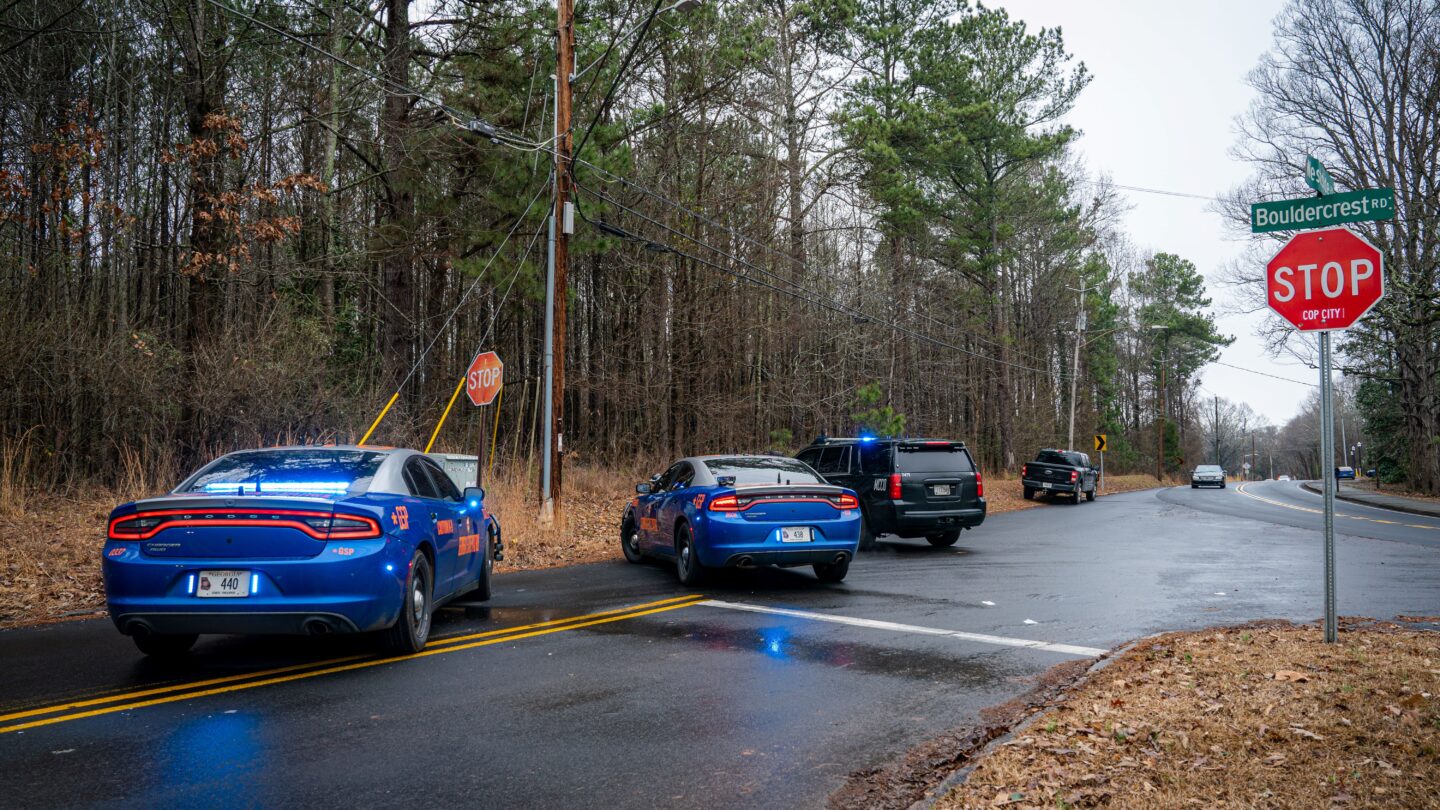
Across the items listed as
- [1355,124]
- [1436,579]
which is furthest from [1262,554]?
[1355,124]

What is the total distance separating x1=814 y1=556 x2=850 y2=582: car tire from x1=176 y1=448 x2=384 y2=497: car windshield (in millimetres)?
5882

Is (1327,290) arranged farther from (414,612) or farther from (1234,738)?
(414,612)

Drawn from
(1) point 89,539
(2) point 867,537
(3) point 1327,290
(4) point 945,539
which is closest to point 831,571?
(2) point 867,537

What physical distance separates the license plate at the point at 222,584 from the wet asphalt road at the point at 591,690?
581mm

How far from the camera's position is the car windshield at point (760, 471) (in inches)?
430

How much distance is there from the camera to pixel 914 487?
52.2ft

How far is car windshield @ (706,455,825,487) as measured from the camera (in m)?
10.9

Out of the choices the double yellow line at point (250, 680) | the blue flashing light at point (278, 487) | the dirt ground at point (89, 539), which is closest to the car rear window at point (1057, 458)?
the dirt ground at point (89, 539)

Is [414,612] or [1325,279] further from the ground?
[1325,279]

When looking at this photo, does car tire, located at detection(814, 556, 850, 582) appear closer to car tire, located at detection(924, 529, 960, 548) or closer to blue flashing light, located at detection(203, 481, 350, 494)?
car tire, located at detection(924, 529, 960, 548)

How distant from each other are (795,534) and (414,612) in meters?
4.70

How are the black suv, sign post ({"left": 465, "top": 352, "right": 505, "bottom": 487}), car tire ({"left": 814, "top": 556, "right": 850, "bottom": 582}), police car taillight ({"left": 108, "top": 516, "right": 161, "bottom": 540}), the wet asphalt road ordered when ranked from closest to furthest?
the wet asphalt road → police car taillight ({"left": 108, "top": 516, "right": 161, "bottom": 540}) → car tire ({"left": 814, "top": 556, "right": 850, "bottom": 582}) → sign post ({"left": 465, "top": 352, "right": 505, "bottom": 487}) → the black suv

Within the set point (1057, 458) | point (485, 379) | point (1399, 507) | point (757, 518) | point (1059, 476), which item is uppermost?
point (485, 379)

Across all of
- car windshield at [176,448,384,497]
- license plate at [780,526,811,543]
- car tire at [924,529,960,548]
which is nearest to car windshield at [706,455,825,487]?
license plate at [780,526,811,543]
